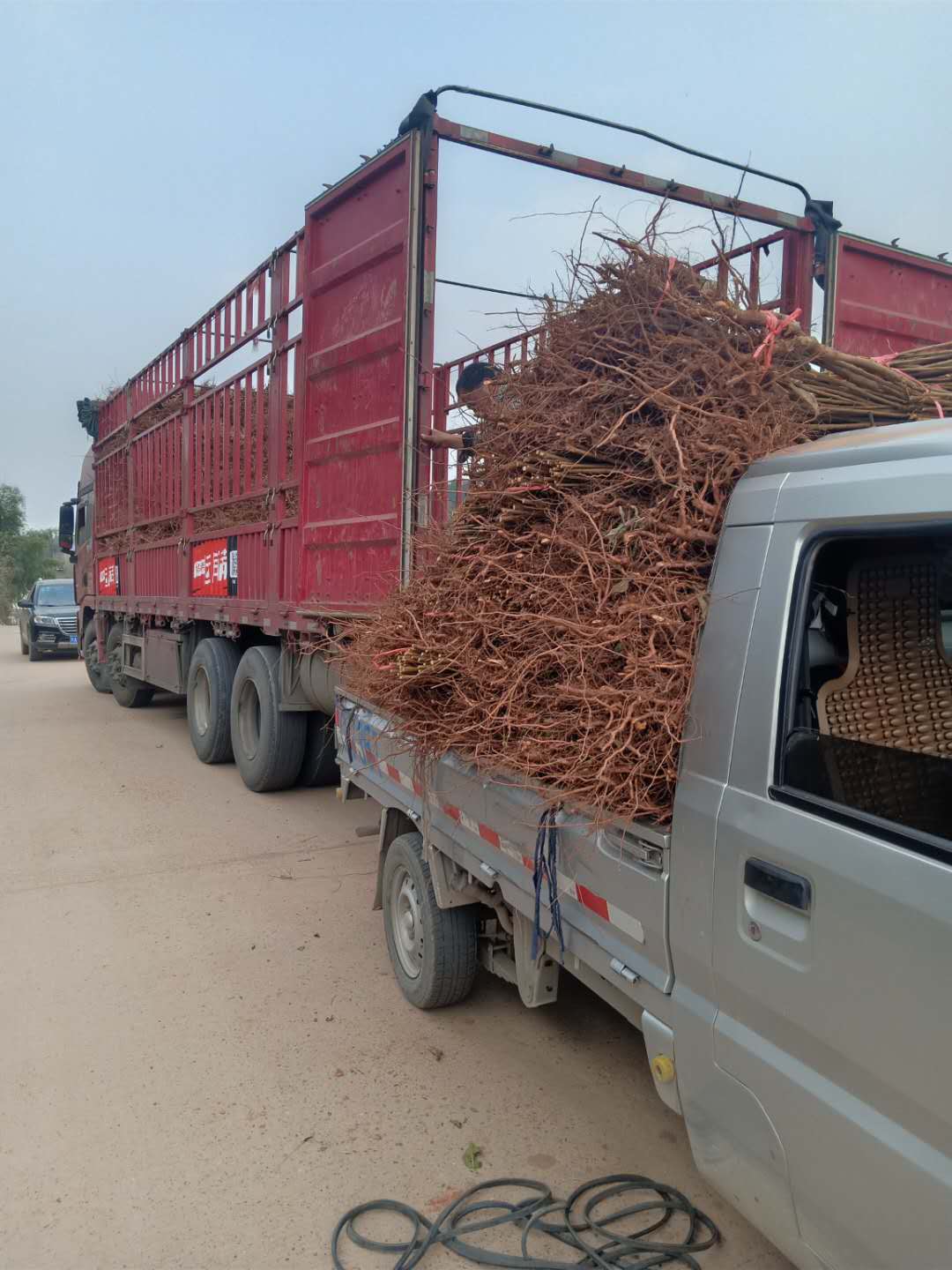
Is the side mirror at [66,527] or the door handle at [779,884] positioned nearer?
the door handle at [779,884]

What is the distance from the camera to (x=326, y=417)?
5.36 m

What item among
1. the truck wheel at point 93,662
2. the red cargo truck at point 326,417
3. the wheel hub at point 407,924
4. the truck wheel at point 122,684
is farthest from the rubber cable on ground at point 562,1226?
the truck wheel at point 93,662

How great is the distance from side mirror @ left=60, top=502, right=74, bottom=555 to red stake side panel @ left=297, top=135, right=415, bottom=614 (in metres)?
10.1

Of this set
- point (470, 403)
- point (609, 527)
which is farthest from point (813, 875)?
point (470, 403)

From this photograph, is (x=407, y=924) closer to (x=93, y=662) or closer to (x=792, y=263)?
(x=792, y=263)

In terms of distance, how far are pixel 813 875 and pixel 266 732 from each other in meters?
5.62

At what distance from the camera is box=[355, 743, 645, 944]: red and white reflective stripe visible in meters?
2.03

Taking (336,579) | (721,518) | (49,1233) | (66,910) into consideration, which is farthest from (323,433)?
(49,1233)

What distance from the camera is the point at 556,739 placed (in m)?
2.00

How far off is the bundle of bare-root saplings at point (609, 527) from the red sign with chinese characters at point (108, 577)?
979 centimetres

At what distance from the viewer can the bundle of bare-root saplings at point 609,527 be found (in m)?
1.94

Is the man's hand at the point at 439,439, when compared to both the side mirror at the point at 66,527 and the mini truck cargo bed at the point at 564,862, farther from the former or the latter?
the side mirror at the point at 66,527

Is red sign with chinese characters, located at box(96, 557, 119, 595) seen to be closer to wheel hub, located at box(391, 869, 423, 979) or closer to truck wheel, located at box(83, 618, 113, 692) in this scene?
truck wheel, located at box(83, 618, 113, 692)

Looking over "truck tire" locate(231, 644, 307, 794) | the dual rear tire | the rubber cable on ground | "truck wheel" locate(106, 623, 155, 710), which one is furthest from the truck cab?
"truck wheel" locate(106, 623, 155, 710)
